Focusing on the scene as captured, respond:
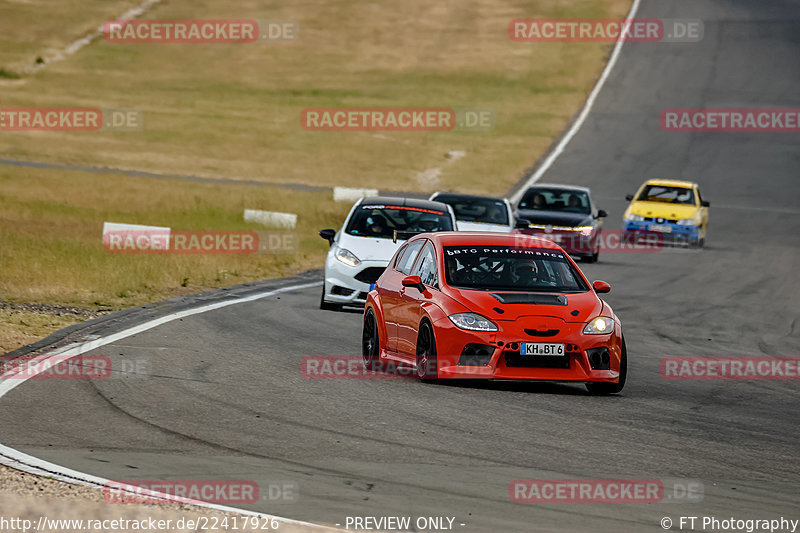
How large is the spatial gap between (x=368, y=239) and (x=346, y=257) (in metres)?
0.62

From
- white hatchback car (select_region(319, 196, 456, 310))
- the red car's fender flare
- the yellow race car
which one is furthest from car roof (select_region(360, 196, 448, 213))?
the yellow race car

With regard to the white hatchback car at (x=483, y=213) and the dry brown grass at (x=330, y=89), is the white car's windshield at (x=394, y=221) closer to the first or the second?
the white hatchback car at (x=483, y=213)

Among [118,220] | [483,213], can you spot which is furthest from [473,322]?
[118,220]

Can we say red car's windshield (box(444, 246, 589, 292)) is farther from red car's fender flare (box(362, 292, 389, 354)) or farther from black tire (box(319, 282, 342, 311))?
black tire (box(319, 282, 342, 311))

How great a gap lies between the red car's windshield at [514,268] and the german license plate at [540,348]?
3.34 ft

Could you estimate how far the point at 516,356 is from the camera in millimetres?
10945

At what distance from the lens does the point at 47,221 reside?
97.6ft

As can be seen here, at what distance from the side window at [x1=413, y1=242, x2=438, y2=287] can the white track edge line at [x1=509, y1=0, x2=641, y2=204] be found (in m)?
29.7

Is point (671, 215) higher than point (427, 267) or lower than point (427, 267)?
higher

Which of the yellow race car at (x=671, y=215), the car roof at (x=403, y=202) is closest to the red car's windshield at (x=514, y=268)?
the car roof at (x=403, y=202)

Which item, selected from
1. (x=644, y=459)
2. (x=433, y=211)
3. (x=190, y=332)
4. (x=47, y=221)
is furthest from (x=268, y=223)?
(x=644, y=459)

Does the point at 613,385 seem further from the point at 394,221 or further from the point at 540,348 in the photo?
the point at 394,221

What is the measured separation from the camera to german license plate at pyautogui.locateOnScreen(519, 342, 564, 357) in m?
10.9

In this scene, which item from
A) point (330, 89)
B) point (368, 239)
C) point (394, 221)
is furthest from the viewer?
point (330, 89)
